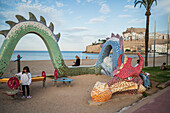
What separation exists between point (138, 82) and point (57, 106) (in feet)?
11.1

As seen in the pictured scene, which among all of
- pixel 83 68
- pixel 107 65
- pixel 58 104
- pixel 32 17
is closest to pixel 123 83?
pixel 58 104

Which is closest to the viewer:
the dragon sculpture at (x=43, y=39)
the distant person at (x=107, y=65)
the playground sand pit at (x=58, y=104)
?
the playground sand pit at (x=58, y=104)

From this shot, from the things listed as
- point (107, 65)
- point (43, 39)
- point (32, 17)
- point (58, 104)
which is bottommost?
point (58, 104)

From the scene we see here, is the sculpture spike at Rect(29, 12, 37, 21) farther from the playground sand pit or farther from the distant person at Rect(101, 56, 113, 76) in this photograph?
the distant person at Rect(101, 56, 113, 76)

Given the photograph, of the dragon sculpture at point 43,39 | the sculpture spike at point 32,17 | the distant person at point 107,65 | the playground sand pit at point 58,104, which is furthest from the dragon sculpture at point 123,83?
the sculpture spike at point 32,17

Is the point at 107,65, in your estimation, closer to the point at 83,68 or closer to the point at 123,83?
the point at 83,68

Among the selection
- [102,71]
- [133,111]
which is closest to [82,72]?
[102,71]

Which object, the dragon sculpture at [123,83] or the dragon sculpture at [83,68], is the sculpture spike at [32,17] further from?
the dragon sculpture at [123,83]

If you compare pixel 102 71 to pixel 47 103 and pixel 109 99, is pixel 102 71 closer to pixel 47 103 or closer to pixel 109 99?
pixel 109 99

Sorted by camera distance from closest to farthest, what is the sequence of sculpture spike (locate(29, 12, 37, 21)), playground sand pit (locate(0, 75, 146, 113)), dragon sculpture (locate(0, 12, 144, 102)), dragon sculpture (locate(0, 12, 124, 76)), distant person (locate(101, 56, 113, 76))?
playground sand pit (locate(0, 75, 146, 113))
dragon sculpture (locate(0, 12, 144, 102))
dragon sculpture (locate(0, 12, 124, 76))
sculpture spike (locate(29, 12, 37, 21))
distant person (locate(101, 56, 113, 76))

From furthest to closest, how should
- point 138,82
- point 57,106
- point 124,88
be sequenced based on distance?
point 138,82
point 124,88
point 57,106

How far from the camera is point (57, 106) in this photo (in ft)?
15.0

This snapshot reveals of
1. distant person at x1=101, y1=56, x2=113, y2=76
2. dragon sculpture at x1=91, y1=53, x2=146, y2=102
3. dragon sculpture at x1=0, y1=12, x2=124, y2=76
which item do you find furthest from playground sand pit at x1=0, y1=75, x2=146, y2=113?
distant person at x1=101, y1=56, x2=113, y2=76

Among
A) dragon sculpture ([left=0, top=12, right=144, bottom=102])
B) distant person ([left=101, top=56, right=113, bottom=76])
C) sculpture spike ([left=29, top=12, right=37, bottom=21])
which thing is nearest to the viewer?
dragon sculpture ([left=0, top=12, right=144, bottom=102])
